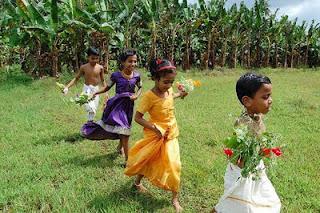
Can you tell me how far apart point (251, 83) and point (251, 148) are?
0.57 meters

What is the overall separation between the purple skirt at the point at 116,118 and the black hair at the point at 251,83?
108 inches

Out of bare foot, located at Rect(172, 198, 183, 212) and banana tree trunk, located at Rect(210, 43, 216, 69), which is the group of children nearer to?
bare foot, located at Rect(172, 198, 183, 212)

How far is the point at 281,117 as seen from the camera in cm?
887

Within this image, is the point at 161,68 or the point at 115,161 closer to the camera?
the point at 161,68

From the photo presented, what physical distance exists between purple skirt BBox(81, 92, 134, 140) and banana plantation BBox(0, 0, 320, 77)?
804cm

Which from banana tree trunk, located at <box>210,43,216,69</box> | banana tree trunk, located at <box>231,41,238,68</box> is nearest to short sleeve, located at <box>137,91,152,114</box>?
banana tree trunk, located at <box>210,43,216,69</box>

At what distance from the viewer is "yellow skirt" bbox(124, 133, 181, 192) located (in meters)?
4.37

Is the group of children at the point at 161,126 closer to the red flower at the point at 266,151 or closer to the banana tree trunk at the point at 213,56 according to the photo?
the red flower at the point at 266,151

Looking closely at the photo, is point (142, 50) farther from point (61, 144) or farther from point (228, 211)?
point (228, 211)

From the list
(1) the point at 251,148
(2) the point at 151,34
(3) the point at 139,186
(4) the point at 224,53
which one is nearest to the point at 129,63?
(3) the point at 139,186

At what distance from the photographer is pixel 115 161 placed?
6027mm

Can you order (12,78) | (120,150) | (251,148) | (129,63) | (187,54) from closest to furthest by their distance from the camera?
(251,148), (129,63), (120,150), (12,78), (187,54)

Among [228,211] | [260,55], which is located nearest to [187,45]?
[260,55]

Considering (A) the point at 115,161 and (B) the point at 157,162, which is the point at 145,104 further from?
(A) the point at 115,161
